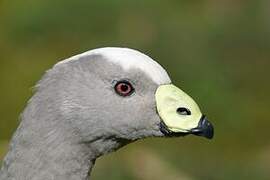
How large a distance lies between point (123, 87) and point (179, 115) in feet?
0.83

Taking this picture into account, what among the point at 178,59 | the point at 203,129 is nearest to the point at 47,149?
the point at 203,129

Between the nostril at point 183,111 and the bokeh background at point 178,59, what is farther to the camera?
the bokeh background at point 178,59

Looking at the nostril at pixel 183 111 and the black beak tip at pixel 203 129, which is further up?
the nostril at pixel 183 111

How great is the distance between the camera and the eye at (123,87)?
505 cm

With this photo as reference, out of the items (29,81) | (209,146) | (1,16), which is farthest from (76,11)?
(209,146)

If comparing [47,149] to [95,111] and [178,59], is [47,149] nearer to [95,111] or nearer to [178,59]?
[95,111]

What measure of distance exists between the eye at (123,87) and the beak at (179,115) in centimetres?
11

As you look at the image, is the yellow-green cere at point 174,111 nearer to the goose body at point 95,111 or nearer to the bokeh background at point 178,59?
the goose body at point 95,111

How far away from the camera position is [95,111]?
16.7ft

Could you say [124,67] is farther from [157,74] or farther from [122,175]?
[122,175]

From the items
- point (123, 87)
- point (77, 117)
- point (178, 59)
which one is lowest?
point (178, 59)

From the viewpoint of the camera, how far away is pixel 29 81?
987 centimetres

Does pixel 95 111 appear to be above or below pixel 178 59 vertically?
above

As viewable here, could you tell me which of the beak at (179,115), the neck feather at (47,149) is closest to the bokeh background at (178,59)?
the neck feather at (47,149)
